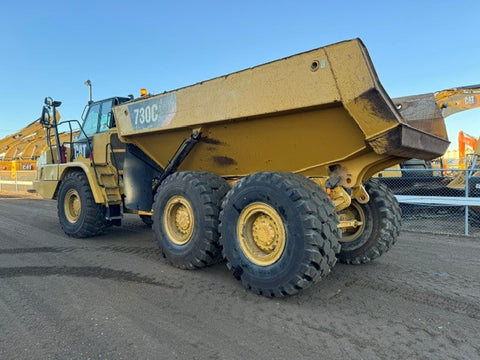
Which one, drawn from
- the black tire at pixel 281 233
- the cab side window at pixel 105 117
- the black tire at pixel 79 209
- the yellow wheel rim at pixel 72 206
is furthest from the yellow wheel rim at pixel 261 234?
the yellow wheel rim at pixel 72 206

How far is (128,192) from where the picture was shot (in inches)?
217

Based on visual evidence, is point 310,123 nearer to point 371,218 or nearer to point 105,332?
point 371,218

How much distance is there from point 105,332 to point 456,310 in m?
3.02

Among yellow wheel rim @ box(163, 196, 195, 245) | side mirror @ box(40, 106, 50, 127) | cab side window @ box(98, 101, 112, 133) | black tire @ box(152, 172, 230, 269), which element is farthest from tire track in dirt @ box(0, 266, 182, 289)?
side mirror @ box(40, 106, 50, 127)

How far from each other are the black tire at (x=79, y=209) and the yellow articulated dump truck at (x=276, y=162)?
15.7 inches

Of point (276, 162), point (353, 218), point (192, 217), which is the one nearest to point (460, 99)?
point (353, 218)

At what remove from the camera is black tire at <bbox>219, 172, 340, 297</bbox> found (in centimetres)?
299

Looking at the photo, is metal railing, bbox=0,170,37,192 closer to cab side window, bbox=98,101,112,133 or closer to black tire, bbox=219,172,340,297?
cab side window, bbox=98,101,112,133

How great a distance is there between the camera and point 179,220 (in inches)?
168

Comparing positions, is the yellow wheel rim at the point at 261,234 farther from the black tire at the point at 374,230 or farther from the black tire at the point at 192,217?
the black tire at the point at 374,230

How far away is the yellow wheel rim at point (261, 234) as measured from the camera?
3264mm

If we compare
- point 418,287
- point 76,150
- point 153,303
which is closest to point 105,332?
point 153,303

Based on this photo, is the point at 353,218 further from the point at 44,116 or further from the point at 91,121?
the point at 44,116

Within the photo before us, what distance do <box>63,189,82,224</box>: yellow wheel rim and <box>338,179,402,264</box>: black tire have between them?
471 cm
